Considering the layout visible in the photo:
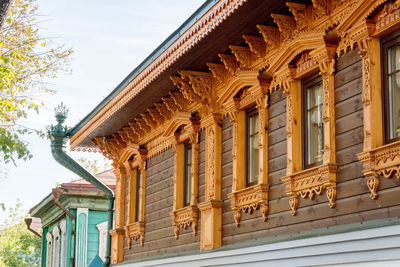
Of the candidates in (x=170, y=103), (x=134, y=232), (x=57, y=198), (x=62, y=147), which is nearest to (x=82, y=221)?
(x=57, y=198)

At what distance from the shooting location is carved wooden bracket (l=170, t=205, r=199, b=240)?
15.6m

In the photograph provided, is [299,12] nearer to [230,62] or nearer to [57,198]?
[230,62]

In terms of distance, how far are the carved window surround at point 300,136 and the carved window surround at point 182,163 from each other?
12.6ft

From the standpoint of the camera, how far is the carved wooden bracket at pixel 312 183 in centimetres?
1060

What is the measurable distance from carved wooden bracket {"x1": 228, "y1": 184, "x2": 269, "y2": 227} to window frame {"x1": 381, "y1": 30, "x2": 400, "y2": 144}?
10.2ft

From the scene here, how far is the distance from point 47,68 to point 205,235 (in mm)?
6467

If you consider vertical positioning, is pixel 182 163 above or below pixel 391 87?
above

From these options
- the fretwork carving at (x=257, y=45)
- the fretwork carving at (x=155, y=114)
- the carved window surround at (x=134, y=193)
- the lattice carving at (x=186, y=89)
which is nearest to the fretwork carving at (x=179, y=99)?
the lattice carving at (x=186, y=89)

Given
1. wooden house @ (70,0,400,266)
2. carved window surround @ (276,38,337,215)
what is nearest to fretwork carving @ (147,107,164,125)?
wooden house @ (70,0,400,266)

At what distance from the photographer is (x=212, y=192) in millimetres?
14688

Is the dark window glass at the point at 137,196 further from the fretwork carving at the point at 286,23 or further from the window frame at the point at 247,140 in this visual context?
the fretwork carving at the point at 286,23

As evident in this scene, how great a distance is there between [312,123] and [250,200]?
2036 mm

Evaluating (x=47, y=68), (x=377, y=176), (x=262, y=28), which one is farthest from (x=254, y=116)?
(x=47, y=68)

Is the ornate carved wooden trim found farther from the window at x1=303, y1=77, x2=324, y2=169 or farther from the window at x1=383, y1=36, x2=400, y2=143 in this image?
the window at x1=383, y1=36, x2=400, y2=143
